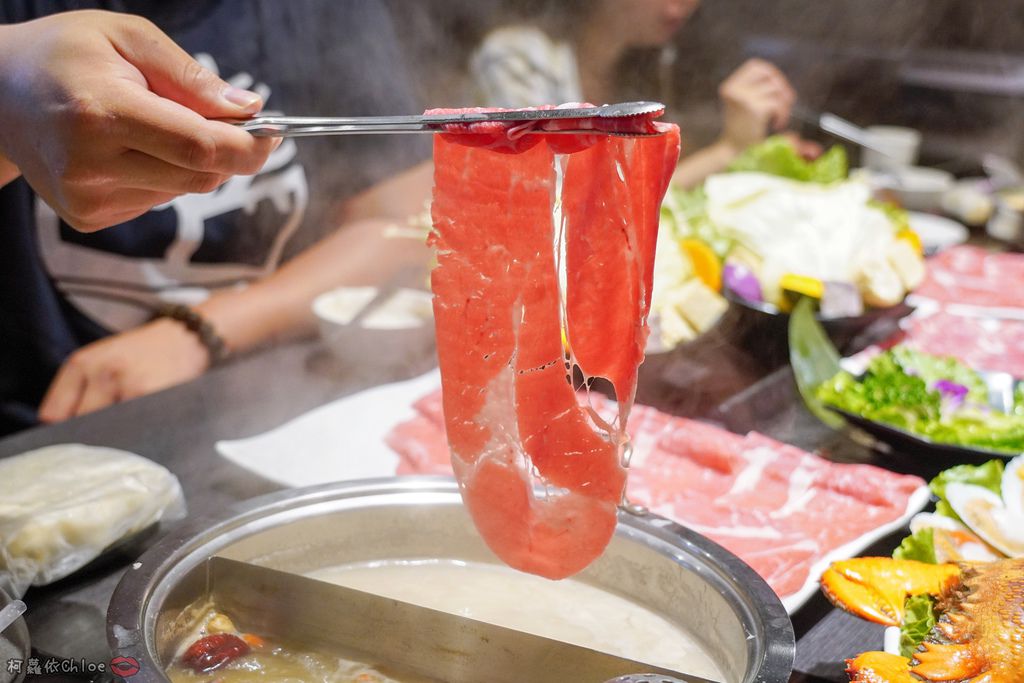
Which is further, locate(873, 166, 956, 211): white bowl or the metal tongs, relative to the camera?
locate(873, 166, 956, 211): white bowl

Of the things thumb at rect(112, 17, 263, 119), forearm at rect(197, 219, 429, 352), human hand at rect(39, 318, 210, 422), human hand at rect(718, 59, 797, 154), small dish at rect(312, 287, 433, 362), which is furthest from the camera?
human hand at rect(718, 59, 797, 154)

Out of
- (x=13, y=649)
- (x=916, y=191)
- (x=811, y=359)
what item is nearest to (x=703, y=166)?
(x=916, y=191)

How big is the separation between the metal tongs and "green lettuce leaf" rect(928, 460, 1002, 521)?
1091 mm

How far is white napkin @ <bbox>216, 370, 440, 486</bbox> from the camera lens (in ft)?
6.30

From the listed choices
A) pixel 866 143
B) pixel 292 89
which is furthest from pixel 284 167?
pixel 866 143

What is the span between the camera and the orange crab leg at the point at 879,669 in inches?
47.7

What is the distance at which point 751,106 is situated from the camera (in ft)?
15.0

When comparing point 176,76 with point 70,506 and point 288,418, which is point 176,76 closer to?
point 70,506

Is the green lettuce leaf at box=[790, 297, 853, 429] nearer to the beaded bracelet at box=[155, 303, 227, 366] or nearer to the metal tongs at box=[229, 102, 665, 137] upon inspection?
the metal tongs at box=[229, 102, 665, 137]

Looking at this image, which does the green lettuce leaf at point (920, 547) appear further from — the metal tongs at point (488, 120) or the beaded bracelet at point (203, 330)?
the beaded bracelet at point (203, 330)

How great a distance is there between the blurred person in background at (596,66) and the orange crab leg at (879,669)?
3226mm

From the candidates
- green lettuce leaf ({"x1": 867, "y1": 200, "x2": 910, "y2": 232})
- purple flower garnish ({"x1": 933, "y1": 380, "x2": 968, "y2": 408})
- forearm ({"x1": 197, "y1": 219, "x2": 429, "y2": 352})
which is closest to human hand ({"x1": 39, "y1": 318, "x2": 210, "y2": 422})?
forearm ({"x1": 197, "y1": 219, "x2": 429, "y2": 352})

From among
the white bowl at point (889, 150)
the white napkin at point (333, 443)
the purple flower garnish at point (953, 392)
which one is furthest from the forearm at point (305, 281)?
the white bowl at point (889, 150)

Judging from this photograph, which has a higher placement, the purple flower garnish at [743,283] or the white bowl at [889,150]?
the purple flower garnish at [743,283]
